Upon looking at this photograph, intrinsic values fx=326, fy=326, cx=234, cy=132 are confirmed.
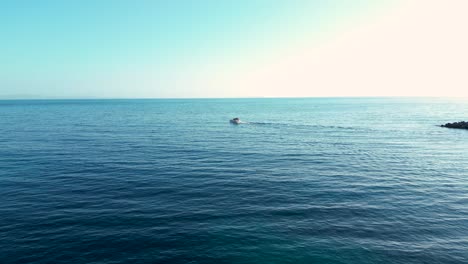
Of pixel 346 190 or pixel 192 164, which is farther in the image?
pixel 192 164

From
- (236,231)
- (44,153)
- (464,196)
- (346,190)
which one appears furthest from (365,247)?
(44,153)

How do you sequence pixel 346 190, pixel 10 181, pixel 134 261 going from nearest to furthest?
pixel 134 261
pixel 346 190
pixel 10 181

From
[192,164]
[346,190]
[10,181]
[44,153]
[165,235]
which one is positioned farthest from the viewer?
[44,153]

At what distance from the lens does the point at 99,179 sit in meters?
39.5

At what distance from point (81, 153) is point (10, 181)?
17.3 meters

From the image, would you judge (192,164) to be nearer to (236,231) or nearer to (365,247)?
(236,231)

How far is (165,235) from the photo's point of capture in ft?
80.0

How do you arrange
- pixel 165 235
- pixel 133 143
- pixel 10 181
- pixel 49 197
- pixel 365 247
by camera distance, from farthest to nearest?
pixel 133 143
pixel 10 181
pixel 49 197
pixel 165 235
pixel 365 247

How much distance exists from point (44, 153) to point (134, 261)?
143 ft

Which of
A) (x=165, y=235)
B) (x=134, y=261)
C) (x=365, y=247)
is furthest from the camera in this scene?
(x=165, y=235)

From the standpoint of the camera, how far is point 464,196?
33.8 m

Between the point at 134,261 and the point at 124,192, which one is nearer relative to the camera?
the point at 134,261

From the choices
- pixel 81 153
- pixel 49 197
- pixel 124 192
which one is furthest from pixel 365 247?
pixel 81 153

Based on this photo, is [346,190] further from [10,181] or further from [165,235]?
[10,181]
